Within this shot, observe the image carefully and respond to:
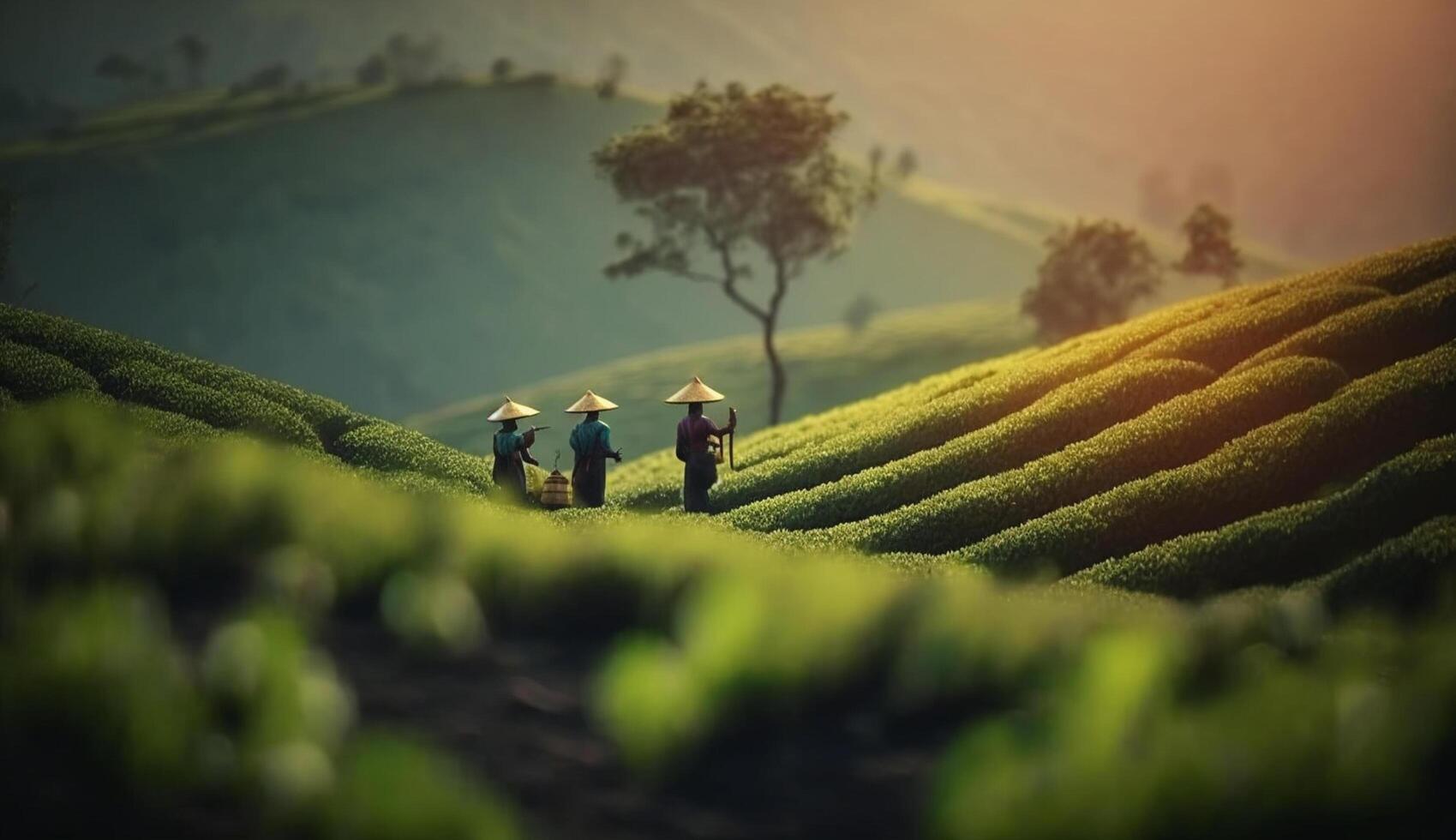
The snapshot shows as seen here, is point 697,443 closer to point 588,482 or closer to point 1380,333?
point 588,482

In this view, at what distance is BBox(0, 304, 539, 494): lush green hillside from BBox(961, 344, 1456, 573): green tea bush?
49.7 ft

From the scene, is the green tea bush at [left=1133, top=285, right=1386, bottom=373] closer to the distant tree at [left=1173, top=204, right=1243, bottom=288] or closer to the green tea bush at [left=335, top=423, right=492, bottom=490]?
the green tea bush at [left=335, top=423, right=492, bottom=490]

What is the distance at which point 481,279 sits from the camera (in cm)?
18150

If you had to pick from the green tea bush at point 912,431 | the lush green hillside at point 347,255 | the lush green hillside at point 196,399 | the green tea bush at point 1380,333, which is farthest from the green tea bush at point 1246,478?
the lush green hillside at point 347,255

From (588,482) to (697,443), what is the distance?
323 centimetres

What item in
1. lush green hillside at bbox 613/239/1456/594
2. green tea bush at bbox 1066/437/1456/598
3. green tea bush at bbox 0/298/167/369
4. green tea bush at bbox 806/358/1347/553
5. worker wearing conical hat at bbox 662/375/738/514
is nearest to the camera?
green tea bush at bbox 1066/437/1456/598

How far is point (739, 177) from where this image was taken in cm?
7325

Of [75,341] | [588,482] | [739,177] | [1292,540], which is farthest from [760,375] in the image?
[1292,540]

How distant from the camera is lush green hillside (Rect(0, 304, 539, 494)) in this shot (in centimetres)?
3250

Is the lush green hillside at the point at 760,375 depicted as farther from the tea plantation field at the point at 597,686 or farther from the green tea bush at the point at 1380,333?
the tea plantation field at the point at 597,686

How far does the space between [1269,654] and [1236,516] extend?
15.2m

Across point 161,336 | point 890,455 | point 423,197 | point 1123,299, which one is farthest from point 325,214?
point 890,455

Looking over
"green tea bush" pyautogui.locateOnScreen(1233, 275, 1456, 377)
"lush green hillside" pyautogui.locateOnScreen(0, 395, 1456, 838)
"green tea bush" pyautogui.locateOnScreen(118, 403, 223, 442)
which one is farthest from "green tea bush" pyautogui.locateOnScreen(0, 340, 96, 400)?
"green tea bush" pyautogui.locateOnScreen(1233, 275, 1456, 377)

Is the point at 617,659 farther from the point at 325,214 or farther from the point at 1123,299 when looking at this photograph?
the point at 325,214
